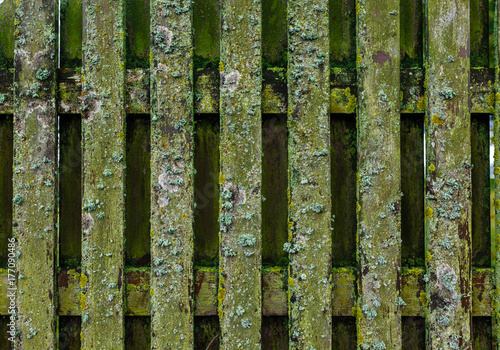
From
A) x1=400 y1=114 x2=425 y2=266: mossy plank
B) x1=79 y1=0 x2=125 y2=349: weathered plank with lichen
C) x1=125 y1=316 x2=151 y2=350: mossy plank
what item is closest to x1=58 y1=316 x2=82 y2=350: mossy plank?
x1=79 y1=0 x2=125 y2=349: weathered plank with lichen

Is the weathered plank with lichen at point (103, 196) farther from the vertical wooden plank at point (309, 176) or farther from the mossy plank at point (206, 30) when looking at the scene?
the vertical wooden plank at point (309, 176)

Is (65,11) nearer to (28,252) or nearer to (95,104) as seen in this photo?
(95,104)

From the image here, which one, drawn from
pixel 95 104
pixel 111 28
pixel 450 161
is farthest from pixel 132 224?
pixel 450 161

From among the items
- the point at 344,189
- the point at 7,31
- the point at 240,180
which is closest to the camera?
the point at 240,180

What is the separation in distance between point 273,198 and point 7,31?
1877mm

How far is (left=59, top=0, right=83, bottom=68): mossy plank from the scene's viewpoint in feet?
5.78

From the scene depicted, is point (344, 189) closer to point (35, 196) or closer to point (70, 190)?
point (70, 190)

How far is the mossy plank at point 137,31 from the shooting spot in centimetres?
172

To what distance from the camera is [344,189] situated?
5.50 ft

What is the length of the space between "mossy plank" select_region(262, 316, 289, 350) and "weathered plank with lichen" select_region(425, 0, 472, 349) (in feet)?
2.48

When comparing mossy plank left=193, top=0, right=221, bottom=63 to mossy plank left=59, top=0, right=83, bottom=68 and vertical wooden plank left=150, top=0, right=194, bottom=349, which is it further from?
mossy plank left=59, top=0, right=83, bottom=68

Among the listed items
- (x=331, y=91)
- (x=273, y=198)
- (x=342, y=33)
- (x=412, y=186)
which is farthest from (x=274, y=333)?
(x=342, y=33)

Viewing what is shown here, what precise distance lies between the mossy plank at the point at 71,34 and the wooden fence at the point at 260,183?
80 mm

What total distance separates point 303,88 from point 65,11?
57.8 inches
